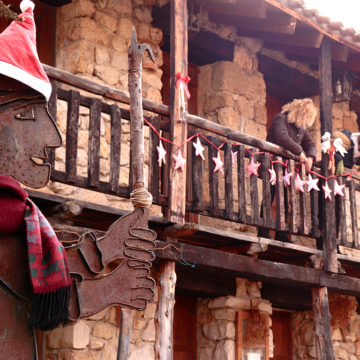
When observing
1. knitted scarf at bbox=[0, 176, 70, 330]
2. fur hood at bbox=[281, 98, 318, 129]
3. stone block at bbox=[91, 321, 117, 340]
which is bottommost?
knitted scarf at bbox=[0, 176, 70, 330]

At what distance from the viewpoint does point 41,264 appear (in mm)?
3035

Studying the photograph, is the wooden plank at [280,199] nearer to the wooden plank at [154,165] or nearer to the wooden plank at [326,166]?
the wooden plank at [326,166]

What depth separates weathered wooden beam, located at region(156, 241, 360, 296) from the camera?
6547mm

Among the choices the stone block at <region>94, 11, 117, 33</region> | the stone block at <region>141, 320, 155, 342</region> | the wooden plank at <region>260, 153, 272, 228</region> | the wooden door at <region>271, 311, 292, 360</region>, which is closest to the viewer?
the stone block at <region>141, 320, 155, 342</region>

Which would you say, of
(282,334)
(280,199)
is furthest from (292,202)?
(282,334)

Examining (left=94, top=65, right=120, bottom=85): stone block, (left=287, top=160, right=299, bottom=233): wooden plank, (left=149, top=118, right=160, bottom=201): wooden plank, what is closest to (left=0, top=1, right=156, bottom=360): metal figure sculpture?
(left=149, top=118, right=160, bottom=201): wooden plank

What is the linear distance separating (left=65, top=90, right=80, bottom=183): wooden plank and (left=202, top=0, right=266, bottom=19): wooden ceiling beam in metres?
2.85

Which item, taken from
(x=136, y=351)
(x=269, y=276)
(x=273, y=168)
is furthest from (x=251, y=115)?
(x=136, y=351)

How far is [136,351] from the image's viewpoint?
718 cm

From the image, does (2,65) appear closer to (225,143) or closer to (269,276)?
(225,143)

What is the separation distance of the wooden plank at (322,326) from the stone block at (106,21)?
11.1 feet

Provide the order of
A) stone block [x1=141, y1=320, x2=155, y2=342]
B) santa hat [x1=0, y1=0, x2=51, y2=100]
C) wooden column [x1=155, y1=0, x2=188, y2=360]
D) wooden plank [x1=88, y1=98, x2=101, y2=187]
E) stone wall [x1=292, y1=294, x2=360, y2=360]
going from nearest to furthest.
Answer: santa hat [x1=0, y1=0, x2=51, y2=100]
wooden plank [x1=88, y1=98, x2=101, y2=187]
wooden column [x1=155, y1=0, x2=188, y2=360]
stone block [x1=141, y1=320, x2=155, y2=342]
stone wall [x1=292, y1=294, x2=360, y2=360]

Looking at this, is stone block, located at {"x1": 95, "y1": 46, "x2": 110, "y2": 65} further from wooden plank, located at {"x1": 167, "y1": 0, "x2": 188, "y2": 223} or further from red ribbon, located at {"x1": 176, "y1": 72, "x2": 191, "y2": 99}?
red ribbon, located at {"x1": 176, "y1": 72, "x2": 191, "y2": 99}

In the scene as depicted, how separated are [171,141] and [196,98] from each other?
298cm
